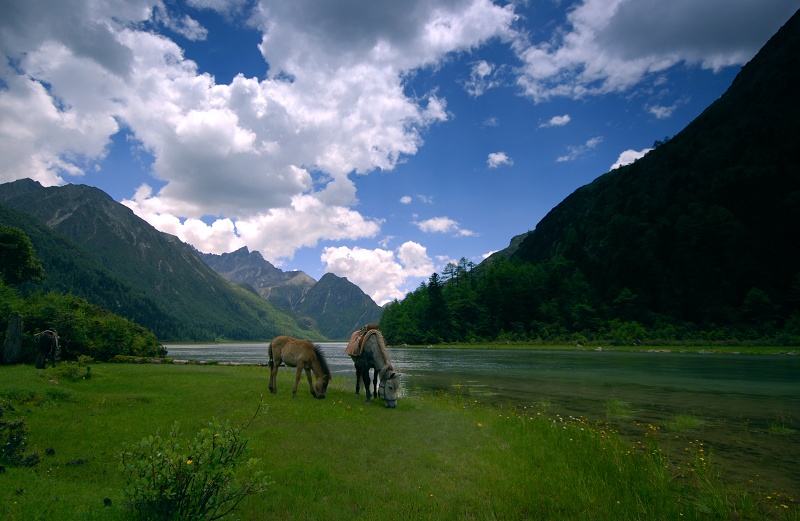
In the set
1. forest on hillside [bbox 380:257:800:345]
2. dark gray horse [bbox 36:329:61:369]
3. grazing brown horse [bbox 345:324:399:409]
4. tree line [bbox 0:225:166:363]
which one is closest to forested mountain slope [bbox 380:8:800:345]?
forest on hillside [bbox 380:257:800:345]

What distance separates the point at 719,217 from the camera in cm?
9512

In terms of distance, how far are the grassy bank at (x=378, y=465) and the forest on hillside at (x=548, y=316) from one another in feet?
251

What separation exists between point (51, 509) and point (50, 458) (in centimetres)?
341

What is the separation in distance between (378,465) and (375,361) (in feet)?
32.6

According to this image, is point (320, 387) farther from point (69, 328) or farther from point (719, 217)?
point (719, 217)

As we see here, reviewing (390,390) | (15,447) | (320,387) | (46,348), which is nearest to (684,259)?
(390,390)

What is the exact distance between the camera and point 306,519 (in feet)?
20.6

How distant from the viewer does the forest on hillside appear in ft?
240

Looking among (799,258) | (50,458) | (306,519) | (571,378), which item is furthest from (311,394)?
(799,258)

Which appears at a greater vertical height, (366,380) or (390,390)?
(366,380)

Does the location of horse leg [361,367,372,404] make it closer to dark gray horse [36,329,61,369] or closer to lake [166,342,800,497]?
lake [166,342,800,497]

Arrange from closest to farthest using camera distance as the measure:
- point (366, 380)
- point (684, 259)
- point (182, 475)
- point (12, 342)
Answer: point (182, 475) < point (366, 380) < point (12, 342) < point (684, 259)

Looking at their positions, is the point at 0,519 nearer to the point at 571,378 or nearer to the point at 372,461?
the point at 372,461

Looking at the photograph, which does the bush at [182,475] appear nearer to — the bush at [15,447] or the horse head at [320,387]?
the bush at [15,447]
